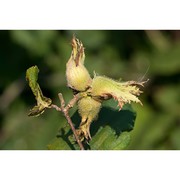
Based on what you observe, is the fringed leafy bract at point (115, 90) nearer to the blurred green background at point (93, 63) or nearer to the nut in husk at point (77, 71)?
the nut in husk at point (77, 71)

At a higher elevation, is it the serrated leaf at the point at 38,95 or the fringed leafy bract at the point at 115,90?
the serrated leaf at the point at 38,95

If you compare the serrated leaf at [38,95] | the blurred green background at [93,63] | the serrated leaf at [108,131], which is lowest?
the serrated leaf at [108,131]

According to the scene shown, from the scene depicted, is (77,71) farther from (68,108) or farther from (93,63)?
(93,63)

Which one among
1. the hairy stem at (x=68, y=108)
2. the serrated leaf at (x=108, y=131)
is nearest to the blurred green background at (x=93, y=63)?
the serrated leaf at (x=108, y=131)

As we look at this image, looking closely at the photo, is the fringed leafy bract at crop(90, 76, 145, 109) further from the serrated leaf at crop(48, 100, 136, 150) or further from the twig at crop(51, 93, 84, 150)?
the serrated leaf at crop(48, 100, 136, 150)

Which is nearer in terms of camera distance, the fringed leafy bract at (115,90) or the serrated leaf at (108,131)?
the fringed leafy bract at (115,90)

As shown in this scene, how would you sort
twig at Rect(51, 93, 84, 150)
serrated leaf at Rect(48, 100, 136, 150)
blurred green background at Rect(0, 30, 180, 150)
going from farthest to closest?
blurred green background at Rect(0, 30, 180, 150)
serrated leaf at Rect(48, 100, 136, 150)
twig at Rect(51, 93, 84, 150)

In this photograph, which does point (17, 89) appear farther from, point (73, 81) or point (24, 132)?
point (73, 81)

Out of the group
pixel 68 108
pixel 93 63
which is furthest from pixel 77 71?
pixel 93 63

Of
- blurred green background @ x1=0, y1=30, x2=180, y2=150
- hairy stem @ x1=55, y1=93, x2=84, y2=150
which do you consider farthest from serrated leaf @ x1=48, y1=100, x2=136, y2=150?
blurred green background @ x1=0, y1=30, x2=180, y2=150
